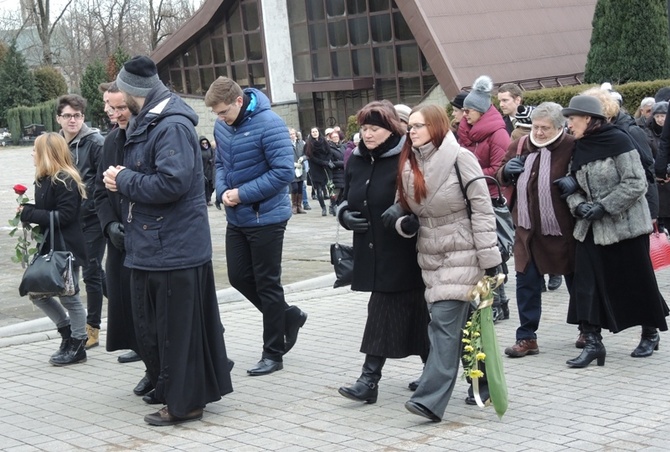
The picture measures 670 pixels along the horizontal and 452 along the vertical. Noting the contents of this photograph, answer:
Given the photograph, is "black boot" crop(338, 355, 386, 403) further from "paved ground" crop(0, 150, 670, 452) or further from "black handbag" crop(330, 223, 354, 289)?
"black handbag" crop(330, 223, 354, 289)

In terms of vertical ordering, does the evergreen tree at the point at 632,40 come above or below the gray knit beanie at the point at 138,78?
above

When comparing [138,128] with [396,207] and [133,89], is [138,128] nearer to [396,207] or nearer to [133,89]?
[133,89]

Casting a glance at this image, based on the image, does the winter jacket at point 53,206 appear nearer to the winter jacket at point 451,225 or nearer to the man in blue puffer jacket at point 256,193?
the man in blue puffer jacket at point 256,193

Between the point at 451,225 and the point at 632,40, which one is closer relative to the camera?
the point at 451,225

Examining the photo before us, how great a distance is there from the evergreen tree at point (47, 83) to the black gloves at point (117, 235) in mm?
57767

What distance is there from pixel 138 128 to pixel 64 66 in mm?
71867

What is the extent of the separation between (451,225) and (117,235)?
6.68ft

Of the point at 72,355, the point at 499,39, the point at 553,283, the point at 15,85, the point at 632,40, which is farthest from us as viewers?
the point at 15,85

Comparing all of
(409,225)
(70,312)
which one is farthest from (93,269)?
(409,225)

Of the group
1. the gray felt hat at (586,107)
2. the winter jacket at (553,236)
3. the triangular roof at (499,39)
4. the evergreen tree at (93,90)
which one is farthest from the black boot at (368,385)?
the evergreen tree at (93,90)

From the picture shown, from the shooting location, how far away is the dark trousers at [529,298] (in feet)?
25.8

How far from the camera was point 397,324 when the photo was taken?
21.6 feet

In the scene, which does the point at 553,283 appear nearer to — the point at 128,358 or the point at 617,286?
the point at 617,286

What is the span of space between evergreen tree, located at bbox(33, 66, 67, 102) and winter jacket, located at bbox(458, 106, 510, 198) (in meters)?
56.4
